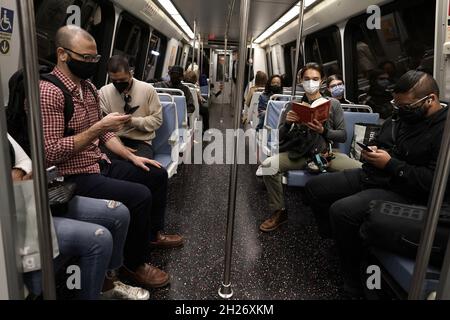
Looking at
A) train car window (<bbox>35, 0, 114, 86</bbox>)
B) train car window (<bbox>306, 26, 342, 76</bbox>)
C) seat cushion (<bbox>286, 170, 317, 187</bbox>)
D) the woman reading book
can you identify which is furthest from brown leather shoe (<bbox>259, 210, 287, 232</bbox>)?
train car window (<bbox>306, 26, 342, 76</bbox>)

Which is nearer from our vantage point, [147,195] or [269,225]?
[147,195]

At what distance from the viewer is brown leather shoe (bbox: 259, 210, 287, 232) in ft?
9.39

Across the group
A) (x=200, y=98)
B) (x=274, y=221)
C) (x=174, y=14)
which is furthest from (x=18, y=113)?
(x=174, y=14)

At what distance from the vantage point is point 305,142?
2.76 metres

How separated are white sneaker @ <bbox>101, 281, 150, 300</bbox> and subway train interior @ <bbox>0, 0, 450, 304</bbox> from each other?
0.01 meters

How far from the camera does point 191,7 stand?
21.1 feet

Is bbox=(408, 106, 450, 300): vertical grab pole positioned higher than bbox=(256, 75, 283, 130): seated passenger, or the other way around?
bbox=(256, 75, 283, 130): seated passenger

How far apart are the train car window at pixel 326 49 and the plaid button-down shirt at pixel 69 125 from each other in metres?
4.78

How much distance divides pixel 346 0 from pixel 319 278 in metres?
3.83

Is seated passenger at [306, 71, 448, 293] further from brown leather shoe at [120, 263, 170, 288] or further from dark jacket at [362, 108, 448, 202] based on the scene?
brown leather shoe at [120, 263, 170, 288]

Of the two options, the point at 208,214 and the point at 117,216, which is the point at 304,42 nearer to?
the point at 208,214

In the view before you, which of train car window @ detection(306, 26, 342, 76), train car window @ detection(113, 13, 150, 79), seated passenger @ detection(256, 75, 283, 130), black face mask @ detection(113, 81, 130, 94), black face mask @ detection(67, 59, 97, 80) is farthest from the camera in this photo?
train car window @ detection(113, 13, 150, 79)

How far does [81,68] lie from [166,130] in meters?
1.50

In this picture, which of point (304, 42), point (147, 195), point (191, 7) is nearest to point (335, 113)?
point (147, 195)
